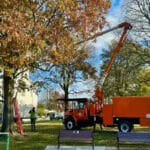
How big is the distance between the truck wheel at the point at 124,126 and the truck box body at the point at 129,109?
450mm

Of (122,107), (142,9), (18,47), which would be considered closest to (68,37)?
(18,47)

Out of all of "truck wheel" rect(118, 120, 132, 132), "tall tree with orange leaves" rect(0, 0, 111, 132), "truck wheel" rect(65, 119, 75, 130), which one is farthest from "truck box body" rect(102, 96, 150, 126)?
"tall tree with orange leaves" rect(0, 0, 111, 132)

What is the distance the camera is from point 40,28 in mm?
27000

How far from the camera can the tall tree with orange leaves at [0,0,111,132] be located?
25469 millimetres

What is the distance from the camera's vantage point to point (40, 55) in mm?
28594

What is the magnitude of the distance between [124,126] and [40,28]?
1338 centimetres

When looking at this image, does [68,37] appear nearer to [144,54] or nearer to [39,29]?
[39,29]

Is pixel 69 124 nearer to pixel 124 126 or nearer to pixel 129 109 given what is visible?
pixel 124 126

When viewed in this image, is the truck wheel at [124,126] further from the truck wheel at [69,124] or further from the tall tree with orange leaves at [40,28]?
the tall tree with orange leaves at [40,28]

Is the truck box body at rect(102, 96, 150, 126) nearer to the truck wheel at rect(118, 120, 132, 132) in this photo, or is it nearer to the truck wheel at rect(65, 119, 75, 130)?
the truck wheel at rect(118, 120, 132, 132)

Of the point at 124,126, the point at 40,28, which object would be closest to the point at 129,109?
the point at 124,126

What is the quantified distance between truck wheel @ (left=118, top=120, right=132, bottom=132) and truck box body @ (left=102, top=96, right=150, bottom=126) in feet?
1.48

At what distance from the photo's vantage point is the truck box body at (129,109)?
3656 centimetres

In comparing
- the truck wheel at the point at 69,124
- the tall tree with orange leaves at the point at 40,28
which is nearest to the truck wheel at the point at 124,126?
the truck wheel at the point at 69,124
